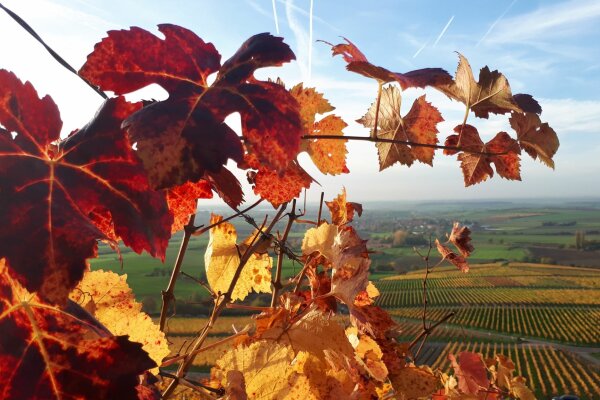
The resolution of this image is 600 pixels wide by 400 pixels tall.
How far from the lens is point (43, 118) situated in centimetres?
30

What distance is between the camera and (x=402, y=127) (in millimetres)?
588

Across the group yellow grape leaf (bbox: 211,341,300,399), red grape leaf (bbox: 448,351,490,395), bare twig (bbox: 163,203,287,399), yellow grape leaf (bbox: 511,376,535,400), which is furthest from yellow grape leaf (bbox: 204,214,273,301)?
yellow grape leaf (bbox: 511,376,535,400)

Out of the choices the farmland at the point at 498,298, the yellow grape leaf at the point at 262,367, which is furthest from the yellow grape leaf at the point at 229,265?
the farmland at the point at 498,298

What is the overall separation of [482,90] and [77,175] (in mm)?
432

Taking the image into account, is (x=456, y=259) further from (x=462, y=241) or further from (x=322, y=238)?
(x=322, y=238)

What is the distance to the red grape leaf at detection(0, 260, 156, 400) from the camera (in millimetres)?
280

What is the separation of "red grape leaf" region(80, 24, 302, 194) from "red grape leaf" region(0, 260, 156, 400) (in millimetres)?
130

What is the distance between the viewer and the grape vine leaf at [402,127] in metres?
0.57

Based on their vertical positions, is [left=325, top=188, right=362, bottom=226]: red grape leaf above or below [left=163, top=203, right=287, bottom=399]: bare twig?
above

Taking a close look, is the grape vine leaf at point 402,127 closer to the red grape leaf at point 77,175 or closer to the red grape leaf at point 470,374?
the red grape leaf at point 77,175

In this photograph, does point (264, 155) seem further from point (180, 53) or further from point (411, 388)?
point (411, 388)

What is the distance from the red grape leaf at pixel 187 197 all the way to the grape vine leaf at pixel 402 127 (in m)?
0.23

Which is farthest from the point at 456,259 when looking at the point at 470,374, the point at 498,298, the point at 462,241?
the point at 498,298

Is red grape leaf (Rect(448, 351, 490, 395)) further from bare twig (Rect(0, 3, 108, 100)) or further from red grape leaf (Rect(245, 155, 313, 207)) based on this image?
bare twig (Rect(0, 3, 108, 100))
